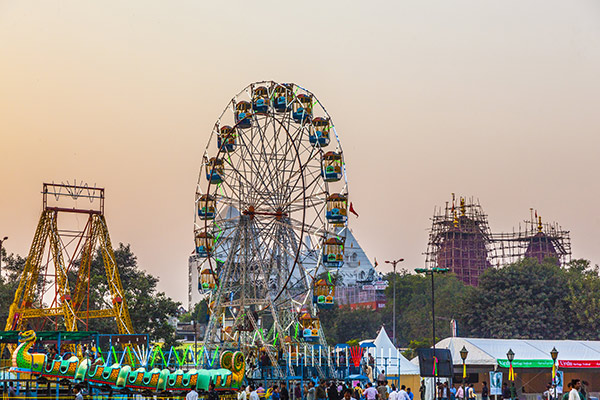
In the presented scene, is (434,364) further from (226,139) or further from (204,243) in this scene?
(226,139)

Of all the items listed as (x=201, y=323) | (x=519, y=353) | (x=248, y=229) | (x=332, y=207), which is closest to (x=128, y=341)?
(x=248, y=229)

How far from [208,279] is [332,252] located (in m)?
7.88

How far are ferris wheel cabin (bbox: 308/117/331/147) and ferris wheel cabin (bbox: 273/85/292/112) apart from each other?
6.66ft

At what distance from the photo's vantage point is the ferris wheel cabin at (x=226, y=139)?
57.5 metres

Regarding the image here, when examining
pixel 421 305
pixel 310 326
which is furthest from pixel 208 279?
pixel 421 305

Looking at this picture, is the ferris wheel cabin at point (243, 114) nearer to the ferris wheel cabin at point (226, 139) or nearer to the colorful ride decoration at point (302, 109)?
the ferris wheel cabin at point (226, 139)

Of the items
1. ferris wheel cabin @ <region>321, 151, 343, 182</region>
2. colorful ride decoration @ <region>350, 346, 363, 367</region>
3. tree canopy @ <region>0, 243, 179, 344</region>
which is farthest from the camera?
tree canopy @ <region>0, 243, 179, 344</region>

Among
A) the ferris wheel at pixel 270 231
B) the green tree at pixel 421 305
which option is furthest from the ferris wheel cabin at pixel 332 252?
the green tree at pixel 421 305

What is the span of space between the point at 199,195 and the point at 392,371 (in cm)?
1596

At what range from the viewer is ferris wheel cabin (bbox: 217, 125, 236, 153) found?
189ft

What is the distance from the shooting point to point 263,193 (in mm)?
56500

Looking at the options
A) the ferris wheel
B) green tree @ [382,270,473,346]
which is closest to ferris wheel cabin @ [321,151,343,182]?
the ferris wheel

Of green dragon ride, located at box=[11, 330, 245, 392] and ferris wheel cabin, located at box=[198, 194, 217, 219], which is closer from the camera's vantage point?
green dragon ride, located at box=[11, 330, 245, 392]

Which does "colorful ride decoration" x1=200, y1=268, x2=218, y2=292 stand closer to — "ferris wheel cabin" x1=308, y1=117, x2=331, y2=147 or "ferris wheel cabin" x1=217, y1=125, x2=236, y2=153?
"ferris wheel cabin" x1=217, y1=125, x2=236, y2=153
